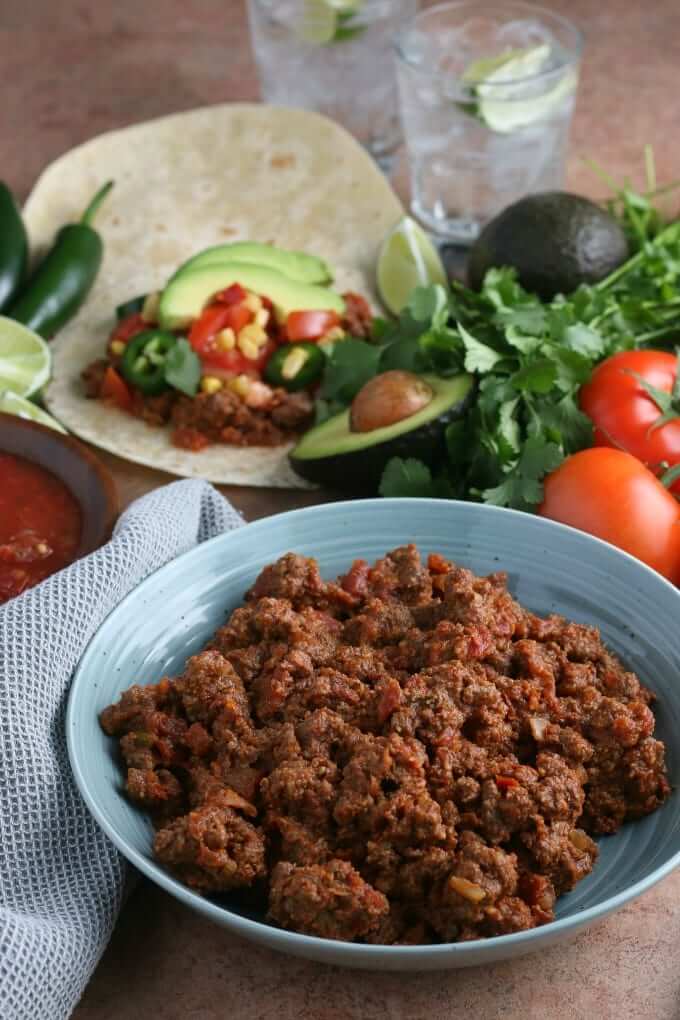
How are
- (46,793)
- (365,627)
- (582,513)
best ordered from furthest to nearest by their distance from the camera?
(582,513), (365,627), (46,793)

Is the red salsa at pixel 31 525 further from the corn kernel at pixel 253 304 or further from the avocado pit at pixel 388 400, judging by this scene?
the corn kernel at pixel 253 304

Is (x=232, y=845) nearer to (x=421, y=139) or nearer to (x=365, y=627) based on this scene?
(x=365, y=627)

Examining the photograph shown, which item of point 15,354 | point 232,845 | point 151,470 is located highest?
point 232,845

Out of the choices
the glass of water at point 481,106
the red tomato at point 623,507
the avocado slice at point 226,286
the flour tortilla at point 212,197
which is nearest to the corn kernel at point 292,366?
the avocado slice at point 226,286

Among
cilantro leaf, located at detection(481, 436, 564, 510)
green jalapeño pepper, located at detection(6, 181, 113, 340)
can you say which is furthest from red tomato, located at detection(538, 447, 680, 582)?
green jalapeño pepper, located at detection(6, 181, 113, 340)

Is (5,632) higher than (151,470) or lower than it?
higher

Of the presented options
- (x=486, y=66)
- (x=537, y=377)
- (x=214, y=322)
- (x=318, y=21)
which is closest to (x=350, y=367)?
(x=214, y=322)

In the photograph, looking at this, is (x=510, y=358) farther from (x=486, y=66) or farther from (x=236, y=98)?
(x=236, y=98)

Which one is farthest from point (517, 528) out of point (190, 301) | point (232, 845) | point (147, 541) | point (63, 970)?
point (190, 301)
